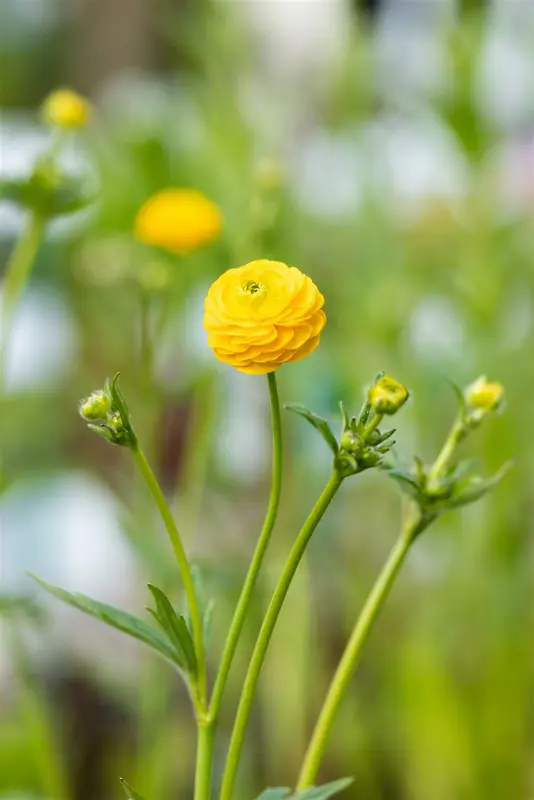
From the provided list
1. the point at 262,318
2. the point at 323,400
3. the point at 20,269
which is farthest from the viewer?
the point at 323,400

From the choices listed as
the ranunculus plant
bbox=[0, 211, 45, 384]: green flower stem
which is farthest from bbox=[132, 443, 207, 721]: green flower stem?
bbox=[0, 211, 45, 384]: green flower stem

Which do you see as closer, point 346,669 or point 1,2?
point 346,669

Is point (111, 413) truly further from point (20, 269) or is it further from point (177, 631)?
point (20, 269)

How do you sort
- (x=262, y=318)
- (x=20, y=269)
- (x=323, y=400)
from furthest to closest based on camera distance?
(x=323, y=400)
(x=20, y=269)
(x=262, y=318)

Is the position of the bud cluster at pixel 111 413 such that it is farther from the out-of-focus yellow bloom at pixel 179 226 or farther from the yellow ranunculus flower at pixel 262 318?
the out-of-focus yellow bloom at pixel 179 226

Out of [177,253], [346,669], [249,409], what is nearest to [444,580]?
[249,409]

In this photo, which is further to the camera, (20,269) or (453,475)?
(20,269)

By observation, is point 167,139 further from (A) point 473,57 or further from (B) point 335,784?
(B) point 335,784

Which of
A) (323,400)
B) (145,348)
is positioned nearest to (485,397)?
(145,348)
